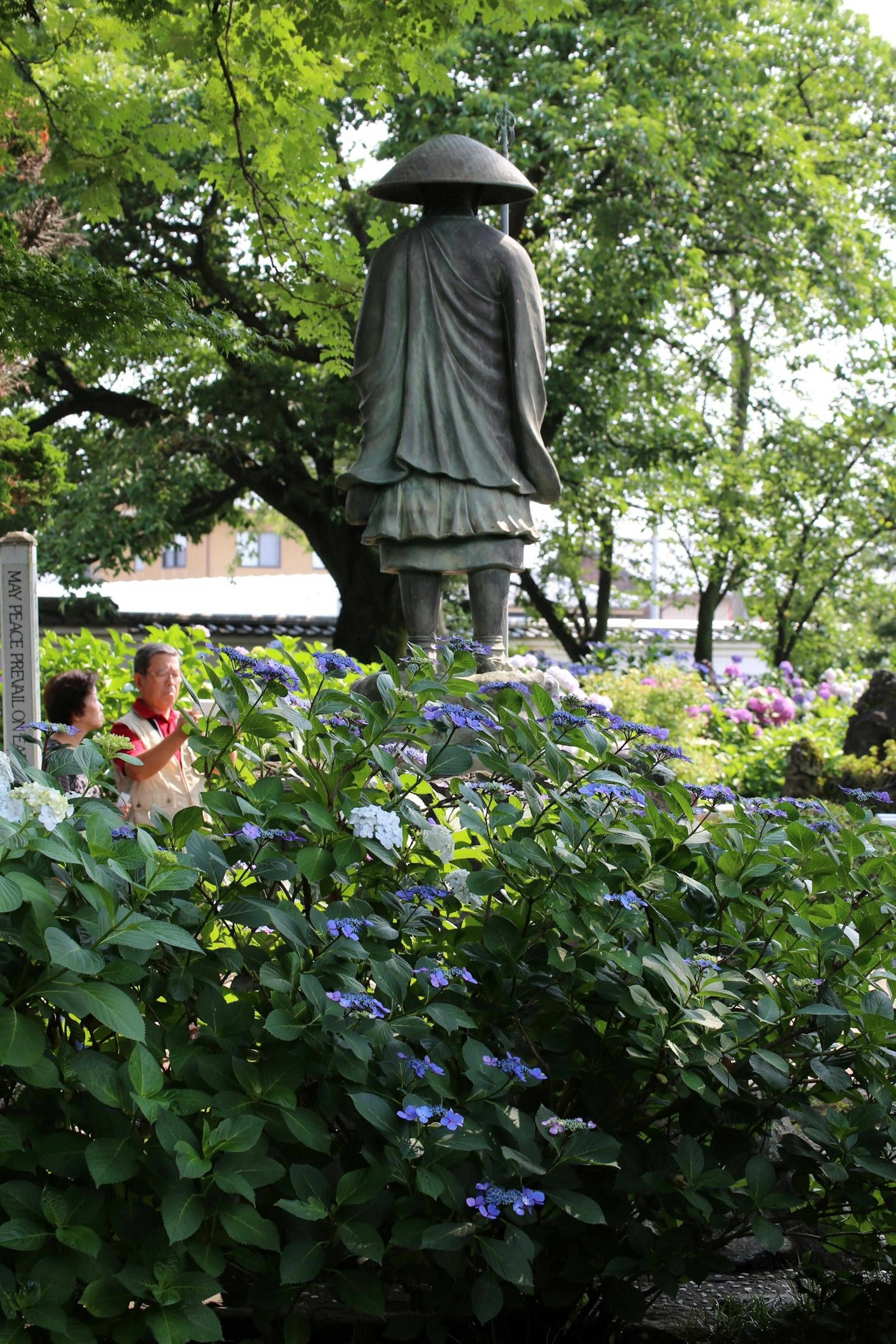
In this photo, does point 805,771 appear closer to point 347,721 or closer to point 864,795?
point 864,795

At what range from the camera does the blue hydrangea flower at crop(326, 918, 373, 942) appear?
1.96 meters

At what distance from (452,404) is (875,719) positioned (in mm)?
6110

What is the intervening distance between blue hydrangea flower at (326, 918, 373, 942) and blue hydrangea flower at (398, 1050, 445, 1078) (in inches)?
7.2

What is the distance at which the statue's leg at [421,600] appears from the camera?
5355 mm

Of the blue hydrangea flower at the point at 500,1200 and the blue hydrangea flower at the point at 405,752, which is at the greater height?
the blue hydrangea flower at the point at 405,752

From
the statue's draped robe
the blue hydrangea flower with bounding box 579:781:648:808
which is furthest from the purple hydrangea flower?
the statue's draped robe

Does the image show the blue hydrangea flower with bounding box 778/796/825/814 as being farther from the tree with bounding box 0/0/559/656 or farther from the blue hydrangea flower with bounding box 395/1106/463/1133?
the tree with bounding box 0/0/559/656

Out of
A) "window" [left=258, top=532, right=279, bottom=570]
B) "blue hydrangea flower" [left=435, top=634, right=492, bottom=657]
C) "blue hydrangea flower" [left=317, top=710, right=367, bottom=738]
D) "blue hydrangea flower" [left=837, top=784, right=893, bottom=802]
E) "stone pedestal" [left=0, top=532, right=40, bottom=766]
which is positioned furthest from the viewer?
"window" [left=258, top=532, right=279, bottom=570]

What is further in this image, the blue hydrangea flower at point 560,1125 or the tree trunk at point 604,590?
the tree trunk at point 604,590

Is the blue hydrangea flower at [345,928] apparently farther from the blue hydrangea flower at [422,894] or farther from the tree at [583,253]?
the tree at [583,253]

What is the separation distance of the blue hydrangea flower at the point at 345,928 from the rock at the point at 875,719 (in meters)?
8.72

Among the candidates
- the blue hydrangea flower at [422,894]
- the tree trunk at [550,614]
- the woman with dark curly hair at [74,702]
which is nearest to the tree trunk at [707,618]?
the tree trunk at [550,614]

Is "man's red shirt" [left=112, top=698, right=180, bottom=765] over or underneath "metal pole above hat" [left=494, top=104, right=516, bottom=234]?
underneath

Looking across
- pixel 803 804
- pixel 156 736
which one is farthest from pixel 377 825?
pixel 156 736
